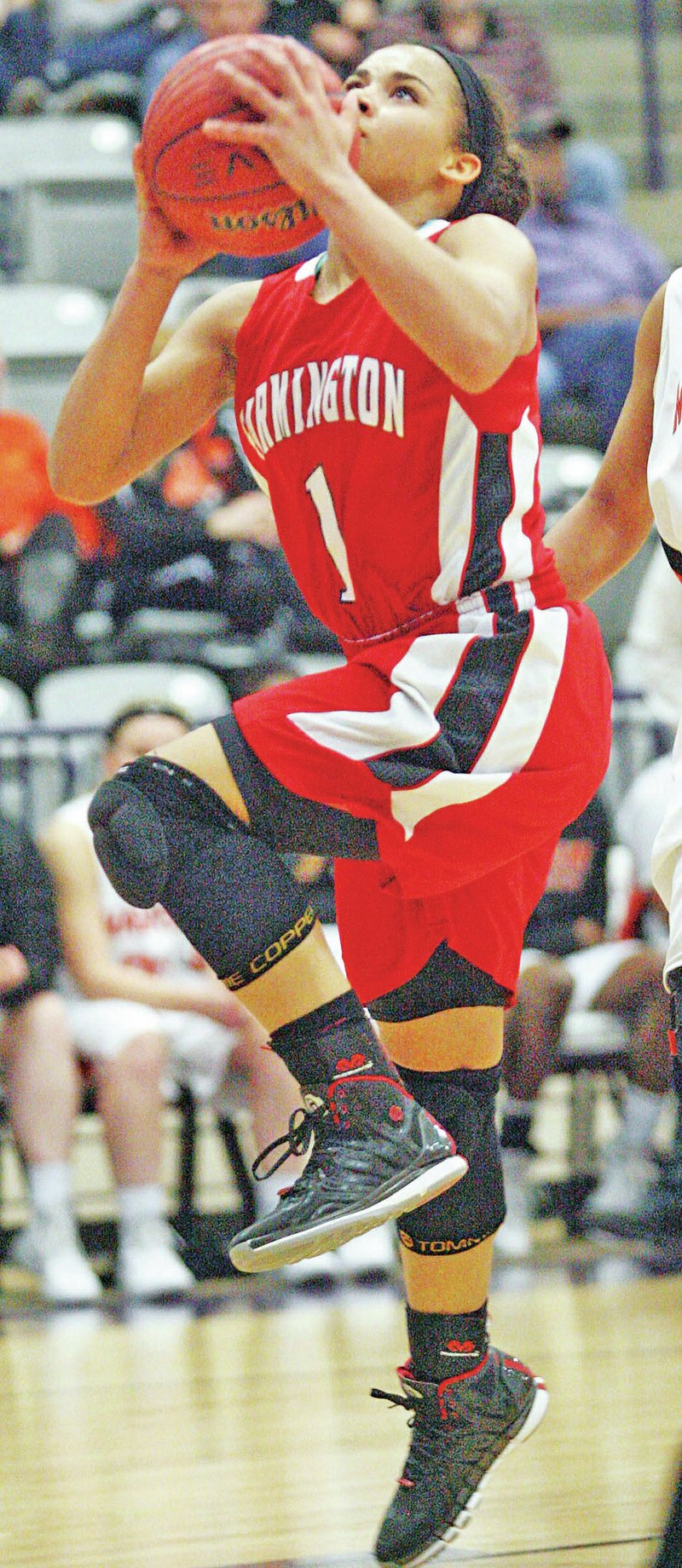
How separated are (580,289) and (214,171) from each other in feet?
22.3

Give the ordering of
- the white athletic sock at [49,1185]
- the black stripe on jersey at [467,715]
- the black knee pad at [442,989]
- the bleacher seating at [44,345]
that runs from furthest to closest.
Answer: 1. the bleacher seating at [44,345]
2. the white athletic sock at [49,1185]
3. the black knee pad at [442,989]
4. the black stripe on jersey at [467,715]

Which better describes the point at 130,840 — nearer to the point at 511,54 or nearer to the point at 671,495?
the point at 671,495

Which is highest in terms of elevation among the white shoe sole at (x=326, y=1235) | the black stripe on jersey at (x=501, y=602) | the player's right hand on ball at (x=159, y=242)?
the player's right hand on ball at (x=159, y=242)

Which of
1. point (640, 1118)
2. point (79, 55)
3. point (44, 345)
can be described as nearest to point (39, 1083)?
point (640, 1118)

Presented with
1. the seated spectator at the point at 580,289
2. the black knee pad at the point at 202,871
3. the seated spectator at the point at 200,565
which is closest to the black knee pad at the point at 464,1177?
the black knee pad at the point at 202,871

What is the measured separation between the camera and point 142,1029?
17.2 feet

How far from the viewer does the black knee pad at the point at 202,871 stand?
98.3 inches

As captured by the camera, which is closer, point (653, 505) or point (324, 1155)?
point (324, 1155)

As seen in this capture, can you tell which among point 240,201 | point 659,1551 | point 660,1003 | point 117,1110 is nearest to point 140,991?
point 117,1110

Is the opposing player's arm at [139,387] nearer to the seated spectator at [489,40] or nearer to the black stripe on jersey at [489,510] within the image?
the black stripe on jersey at [489,510]

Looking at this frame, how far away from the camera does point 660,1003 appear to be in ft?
18.1

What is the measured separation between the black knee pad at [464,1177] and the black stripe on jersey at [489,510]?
762mm

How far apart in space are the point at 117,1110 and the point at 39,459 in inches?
112

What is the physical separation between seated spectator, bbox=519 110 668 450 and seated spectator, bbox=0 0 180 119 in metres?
2.11
